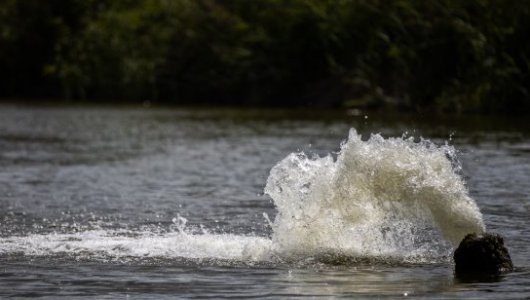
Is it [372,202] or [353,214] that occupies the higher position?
[372,202]

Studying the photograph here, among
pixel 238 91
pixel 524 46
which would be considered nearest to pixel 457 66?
pixel 524 46

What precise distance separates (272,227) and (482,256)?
3614 mm

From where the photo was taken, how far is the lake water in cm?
1709

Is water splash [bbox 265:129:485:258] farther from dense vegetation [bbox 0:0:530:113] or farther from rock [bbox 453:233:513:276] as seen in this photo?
dense vegetation [bbox 0:0:530:113]

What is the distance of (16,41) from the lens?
342ft

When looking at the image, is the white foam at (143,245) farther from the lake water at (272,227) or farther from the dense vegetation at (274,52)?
the dense vegetation at (274,52)

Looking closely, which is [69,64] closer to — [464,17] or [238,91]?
[238,91]

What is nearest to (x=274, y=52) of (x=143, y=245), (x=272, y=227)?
(x=143, y=245)

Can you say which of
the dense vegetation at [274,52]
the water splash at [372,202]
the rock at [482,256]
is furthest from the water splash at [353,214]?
the dense vegetation at [274,52]

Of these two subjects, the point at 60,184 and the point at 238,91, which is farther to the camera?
the point at 238,91

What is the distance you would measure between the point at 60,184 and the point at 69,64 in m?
68.2

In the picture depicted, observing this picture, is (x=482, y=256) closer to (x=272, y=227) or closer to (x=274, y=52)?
(x=272, y=227)

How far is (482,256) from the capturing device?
18.0 metres

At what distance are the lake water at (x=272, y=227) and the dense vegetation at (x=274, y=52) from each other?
2673cm
